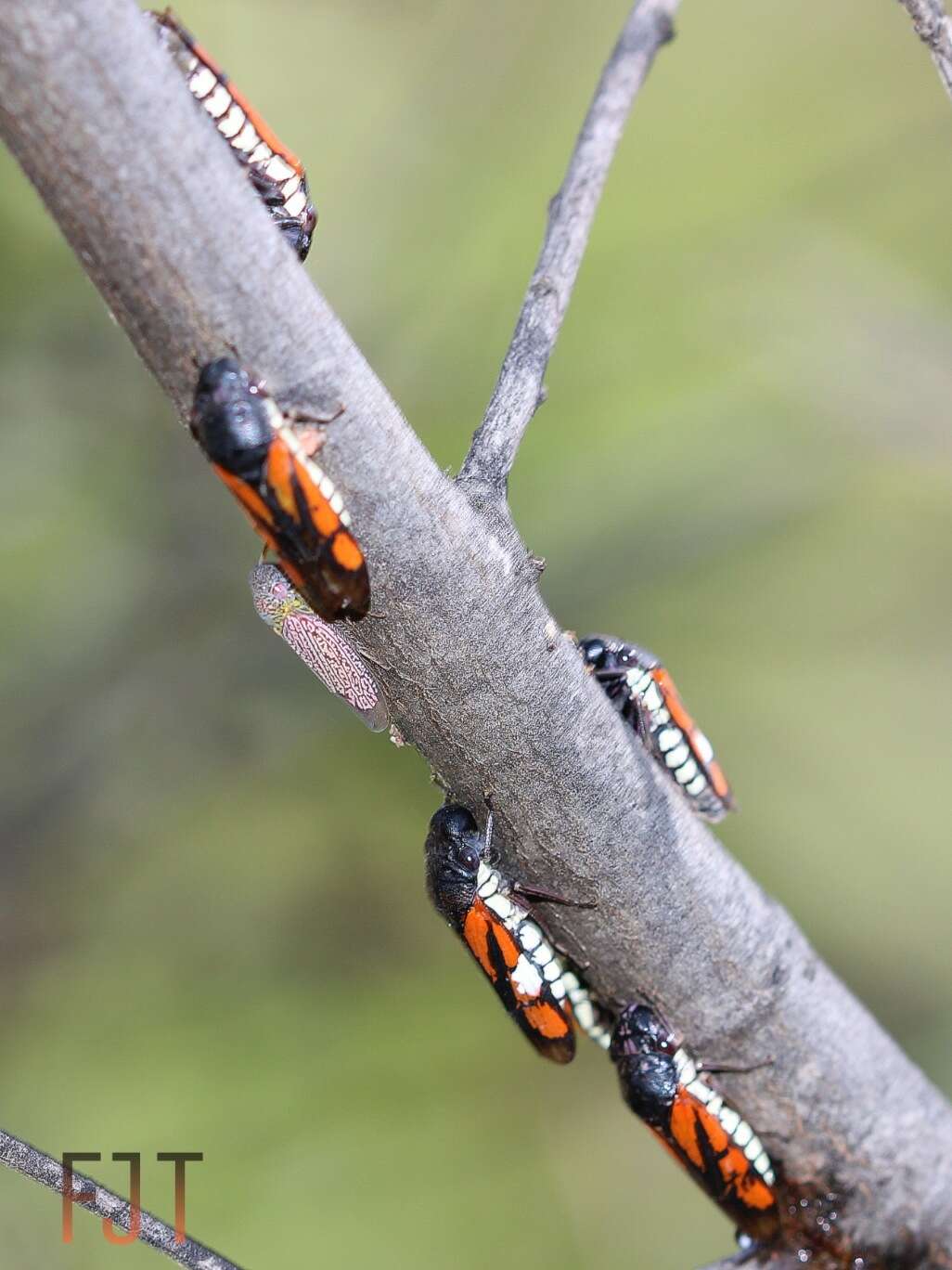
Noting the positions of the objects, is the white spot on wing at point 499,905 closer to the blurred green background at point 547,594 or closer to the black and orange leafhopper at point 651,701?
the black and orange leafhopper at point 651,701

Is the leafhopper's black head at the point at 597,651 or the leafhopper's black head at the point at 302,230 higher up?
the leafhopper's black head at the point at 302,230

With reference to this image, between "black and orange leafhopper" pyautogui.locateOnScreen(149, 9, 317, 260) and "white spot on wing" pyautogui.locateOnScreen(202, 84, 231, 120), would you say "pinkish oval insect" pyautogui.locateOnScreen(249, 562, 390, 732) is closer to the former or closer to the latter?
"black and orange leafhopper" pyautogui.locateOnScreen(149, 9, 317, 260)

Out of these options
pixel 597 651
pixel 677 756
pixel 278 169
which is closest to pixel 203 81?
pixel 278 169

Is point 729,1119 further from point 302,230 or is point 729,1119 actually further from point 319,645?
point 302,230

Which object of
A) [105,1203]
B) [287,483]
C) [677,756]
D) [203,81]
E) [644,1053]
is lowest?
[644,1053]

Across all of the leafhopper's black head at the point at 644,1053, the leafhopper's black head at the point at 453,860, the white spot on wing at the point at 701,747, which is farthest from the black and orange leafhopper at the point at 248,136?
the leafhopper's black head at the point at 644,1053

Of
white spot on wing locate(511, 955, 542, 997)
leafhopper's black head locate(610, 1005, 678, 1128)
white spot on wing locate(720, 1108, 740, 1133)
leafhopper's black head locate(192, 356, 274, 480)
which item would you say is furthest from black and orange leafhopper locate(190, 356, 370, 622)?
white spot on wing locate(720, 1108, 740, 1133)
